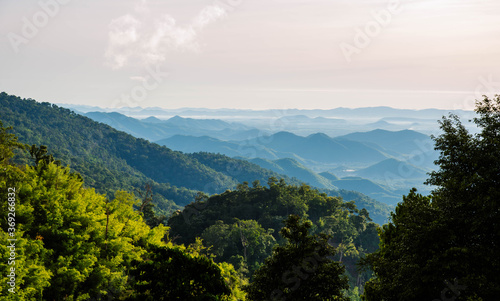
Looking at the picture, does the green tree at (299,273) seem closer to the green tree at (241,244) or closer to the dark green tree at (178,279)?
the dark green tree at (178,279)

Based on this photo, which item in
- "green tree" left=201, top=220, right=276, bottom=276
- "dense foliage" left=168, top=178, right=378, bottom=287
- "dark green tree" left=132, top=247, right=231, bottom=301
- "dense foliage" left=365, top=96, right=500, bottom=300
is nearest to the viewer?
"dense foliage" left=365, top=96, right=500, bottom=300

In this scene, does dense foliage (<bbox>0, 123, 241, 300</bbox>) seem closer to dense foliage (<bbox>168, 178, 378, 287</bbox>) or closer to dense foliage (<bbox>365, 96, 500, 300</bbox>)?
dense foliage (<bbox>365, 96, 500, 300</bbox>)

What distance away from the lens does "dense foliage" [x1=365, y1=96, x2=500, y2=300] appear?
14.6 m

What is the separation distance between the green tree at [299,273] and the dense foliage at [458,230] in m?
2.81

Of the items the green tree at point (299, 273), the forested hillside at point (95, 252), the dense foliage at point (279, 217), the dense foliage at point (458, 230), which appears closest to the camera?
the dense foliage at point (458, 230)

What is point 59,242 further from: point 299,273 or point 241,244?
point 241,244

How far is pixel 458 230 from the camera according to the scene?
52.1 feet

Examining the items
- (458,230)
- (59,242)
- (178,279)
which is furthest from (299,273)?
(59,242)

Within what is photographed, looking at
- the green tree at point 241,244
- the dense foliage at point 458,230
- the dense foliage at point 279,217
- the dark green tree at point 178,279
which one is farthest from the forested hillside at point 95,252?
the dense foliage at point 279,217

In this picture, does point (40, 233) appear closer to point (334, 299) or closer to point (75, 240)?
point (75, 240)

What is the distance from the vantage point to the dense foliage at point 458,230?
1455cm

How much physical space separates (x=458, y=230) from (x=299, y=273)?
24.1 ft

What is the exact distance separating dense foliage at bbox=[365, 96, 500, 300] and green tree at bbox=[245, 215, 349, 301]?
281cm

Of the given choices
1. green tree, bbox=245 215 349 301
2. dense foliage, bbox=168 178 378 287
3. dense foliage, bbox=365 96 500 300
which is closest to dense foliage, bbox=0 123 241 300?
green tree, bbox=245 215 349 301
